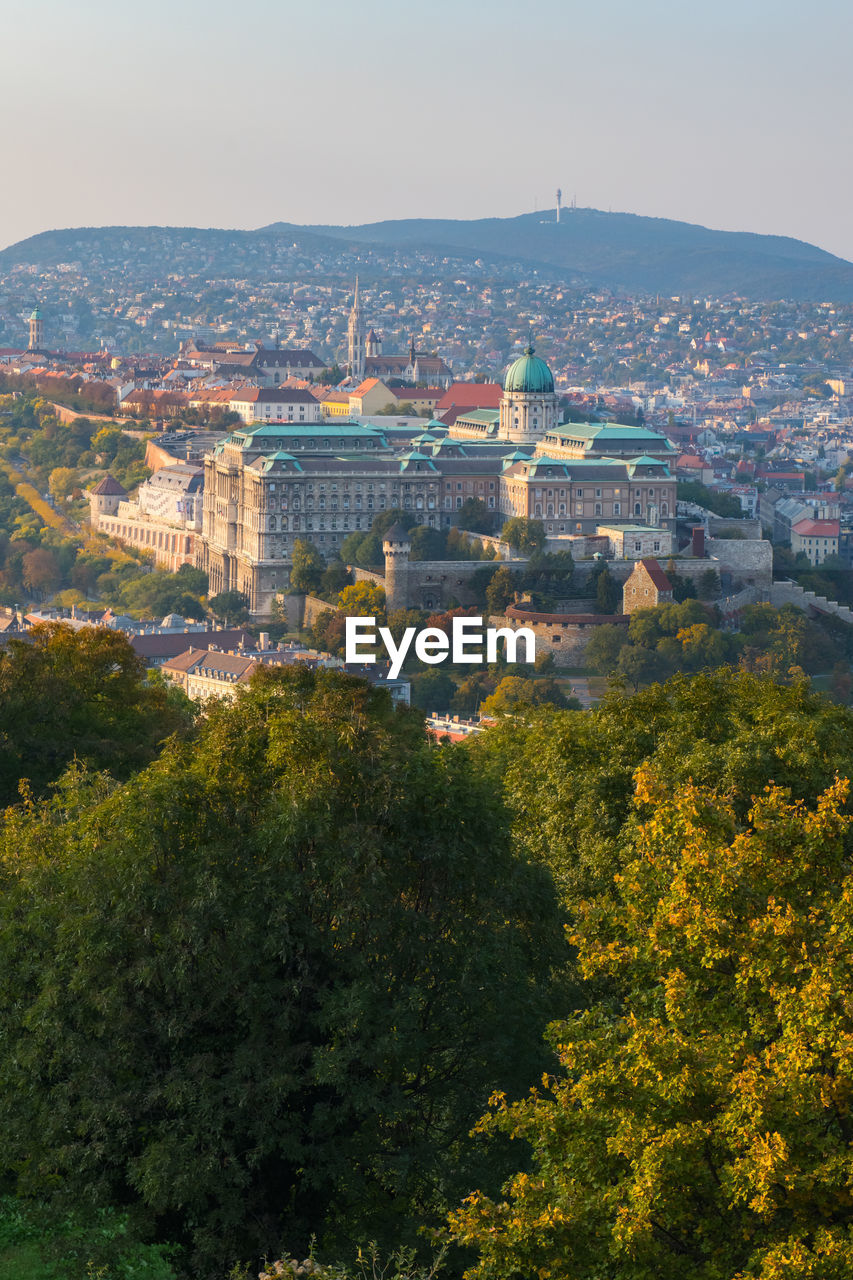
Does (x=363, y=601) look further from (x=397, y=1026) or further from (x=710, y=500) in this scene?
(x=397, y=1026)

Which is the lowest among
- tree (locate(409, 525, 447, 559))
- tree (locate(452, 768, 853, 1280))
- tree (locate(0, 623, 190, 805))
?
tree (locate(409, 525, 447, 559))

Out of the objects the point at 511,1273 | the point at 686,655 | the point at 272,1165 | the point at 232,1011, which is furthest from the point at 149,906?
the point at 686,655

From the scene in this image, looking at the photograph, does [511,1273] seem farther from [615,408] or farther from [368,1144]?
[615,408]

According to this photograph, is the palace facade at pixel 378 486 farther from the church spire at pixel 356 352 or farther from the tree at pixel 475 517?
the church spire at pixel 356 352

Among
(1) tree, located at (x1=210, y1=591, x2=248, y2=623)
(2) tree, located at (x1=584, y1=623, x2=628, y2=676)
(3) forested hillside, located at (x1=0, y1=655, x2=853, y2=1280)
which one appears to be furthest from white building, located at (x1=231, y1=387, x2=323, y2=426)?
(3) forested hillside, located at (x1=0, y1=655, x2=853, y2=1280)

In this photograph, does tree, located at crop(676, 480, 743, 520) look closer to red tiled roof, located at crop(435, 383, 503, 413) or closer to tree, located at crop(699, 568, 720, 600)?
tree, located at crop(699, 568, 720, 600)

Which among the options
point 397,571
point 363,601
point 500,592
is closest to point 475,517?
point 397,571
